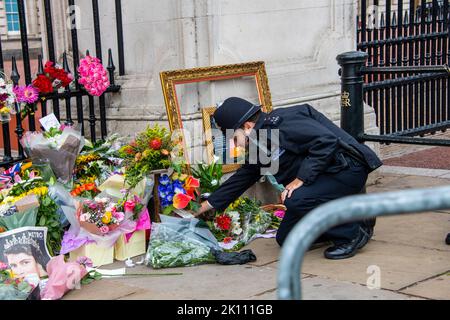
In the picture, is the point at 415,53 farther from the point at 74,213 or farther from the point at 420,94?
the point at 74,213

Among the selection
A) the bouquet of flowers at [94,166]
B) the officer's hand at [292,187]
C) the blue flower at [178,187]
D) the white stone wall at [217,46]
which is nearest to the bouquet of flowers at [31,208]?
the bouquet of flowers at [94,166]

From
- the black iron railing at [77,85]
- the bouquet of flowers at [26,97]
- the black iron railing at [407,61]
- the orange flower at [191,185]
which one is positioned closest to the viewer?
the orange flower at [191,185]

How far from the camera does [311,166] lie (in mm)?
4711

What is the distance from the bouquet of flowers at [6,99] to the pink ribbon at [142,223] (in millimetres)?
1189

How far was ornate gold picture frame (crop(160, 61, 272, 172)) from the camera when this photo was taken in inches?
219

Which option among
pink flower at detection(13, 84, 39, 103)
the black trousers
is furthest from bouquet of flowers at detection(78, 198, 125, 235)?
the black trousers

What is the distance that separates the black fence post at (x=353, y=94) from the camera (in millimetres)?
5336

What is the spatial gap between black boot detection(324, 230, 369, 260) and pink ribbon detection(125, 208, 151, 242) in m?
1.18

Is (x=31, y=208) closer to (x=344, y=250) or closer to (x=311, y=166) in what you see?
(x=311, y=166)

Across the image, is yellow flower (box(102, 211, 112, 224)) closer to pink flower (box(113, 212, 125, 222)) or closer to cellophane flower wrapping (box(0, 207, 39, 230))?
pink flower (box(113, 212, 125, 222))

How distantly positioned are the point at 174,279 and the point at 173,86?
1.64 m

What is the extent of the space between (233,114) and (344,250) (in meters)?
1.11

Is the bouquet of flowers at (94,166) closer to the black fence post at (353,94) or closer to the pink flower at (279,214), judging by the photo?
the pink flower at (279,214)

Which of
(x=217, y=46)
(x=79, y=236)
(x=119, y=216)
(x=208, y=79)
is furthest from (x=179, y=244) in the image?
(x=217, y=46)
